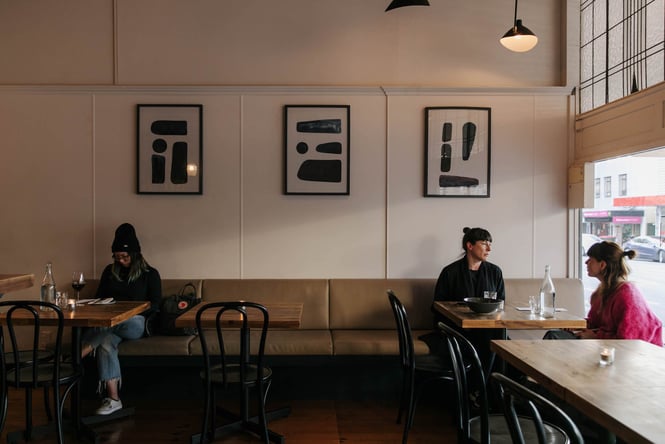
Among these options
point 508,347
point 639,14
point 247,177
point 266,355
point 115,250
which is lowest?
point 266,355

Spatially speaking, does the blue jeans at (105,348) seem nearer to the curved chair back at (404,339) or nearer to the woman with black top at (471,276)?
the curved chair back at (404,339)

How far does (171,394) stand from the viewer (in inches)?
149

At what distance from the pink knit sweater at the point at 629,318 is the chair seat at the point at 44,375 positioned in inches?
122

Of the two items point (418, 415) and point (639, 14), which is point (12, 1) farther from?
point (639, 14)

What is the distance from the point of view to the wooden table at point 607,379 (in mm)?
1407

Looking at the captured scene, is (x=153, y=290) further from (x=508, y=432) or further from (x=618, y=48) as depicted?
(x=618, y=48)

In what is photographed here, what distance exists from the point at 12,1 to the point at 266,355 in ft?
12.3

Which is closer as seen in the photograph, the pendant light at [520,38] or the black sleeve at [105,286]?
the pendant light at [520,38]

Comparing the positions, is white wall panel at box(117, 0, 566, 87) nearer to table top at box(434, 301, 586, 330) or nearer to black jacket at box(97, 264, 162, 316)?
black jacket at box(97, 264, 162, 316)

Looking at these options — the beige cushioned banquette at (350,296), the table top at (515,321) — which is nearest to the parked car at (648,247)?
the beige cushioned banquette at (350,296)

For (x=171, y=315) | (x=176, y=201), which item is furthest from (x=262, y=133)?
(x=171, y=315)

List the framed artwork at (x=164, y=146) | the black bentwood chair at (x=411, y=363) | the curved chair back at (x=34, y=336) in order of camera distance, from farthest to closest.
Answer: the framed artwork at (x=164, y=146) < the black bentwood chair at (x=411, y=363) < the curved chair back at (x=34, y=336)

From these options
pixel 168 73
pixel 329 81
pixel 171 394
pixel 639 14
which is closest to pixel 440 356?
pixel 171 394

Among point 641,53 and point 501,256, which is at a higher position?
point 641,53
